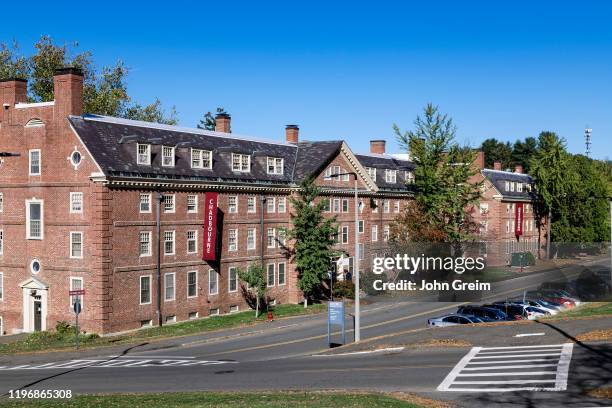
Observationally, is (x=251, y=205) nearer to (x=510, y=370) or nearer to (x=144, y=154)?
(x=144, y=154)

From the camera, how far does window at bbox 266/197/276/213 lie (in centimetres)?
6352

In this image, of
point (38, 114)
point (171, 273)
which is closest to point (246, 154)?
point (171, 273)

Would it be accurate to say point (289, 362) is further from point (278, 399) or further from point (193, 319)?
point (193, 319)

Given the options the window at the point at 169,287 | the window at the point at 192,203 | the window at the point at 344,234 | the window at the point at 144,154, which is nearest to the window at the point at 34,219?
the window at the point at 144,154

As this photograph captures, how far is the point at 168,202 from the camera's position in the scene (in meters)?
53.4

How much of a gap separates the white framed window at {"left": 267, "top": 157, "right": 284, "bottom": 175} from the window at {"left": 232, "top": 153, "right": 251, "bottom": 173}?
305 cm

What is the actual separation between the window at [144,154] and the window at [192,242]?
6.81m

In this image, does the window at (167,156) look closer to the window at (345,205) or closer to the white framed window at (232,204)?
the white framed window at (232,204)

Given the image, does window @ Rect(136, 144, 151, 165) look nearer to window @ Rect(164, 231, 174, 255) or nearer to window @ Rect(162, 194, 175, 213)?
window @ Rect(162, 194, 175, 213)

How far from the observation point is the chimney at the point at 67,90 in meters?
49.5

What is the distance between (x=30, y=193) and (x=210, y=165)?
1377 cm

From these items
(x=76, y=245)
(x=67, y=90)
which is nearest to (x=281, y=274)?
(x=76, y=245)

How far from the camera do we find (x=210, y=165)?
190 ft

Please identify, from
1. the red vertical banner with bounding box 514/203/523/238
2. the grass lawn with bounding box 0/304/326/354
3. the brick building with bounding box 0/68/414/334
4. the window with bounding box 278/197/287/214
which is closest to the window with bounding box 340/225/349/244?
the window with bounding box 278/197/287/214
